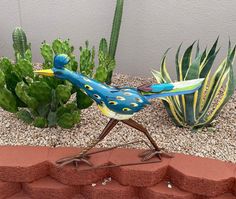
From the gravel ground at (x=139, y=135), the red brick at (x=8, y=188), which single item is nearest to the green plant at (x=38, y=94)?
the gravel ground at (x=139, y=135)

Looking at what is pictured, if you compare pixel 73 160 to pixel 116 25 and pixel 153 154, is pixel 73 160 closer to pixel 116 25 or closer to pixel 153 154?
pixel 153 154

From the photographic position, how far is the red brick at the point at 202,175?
1955 mm

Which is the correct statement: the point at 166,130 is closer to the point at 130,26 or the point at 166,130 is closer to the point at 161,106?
the point at 161,106

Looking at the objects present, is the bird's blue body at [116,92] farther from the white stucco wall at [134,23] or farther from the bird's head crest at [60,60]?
the white stucco wall at [134,23]

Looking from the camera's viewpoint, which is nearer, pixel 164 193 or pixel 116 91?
pixel 116 91

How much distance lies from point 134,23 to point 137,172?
1281mm

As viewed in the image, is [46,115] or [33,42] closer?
[46,115]

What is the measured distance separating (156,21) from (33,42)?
3.03 feet

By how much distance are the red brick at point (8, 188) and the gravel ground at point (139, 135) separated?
0.21 meters

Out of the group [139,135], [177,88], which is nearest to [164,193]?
[139,135]

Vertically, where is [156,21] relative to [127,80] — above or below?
above

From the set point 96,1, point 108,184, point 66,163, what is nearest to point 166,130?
point 108,184

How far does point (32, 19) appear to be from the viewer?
312cm

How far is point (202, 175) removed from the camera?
6.45 feet
